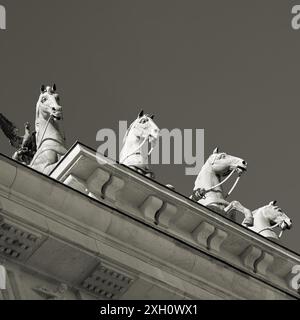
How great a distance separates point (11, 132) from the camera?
166 ft

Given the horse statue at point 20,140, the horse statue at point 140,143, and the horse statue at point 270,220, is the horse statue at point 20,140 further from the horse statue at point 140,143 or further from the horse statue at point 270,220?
the horse statue at point 270,220

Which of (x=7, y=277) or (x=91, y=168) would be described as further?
(x=91, y=168)

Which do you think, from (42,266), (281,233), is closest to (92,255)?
(42,266)

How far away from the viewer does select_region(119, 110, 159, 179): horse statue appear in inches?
1884

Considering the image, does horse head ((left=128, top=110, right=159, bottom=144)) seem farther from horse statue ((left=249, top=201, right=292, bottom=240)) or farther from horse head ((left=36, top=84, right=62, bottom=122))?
horse statue ((left=249, top=201, right=292, bottom=240))

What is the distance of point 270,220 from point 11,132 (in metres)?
6.71

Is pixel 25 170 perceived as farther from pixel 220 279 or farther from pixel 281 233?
pixel 281 233

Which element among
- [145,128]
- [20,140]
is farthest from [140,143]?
[20,140]

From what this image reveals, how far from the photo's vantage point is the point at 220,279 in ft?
149

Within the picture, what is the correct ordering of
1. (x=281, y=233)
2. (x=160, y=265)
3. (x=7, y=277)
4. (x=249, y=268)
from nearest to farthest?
(x=7, y=277)
(x=160, y=265)
(x=249, y=268)
(x=281, y=233)

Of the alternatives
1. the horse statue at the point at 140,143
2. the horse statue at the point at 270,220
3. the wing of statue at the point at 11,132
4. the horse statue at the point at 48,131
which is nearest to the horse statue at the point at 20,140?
the wing of statue at the point at 11,132

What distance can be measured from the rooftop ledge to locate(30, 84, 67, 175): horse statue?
67.7 inches

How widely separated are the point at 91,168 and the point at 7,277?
4796 mm

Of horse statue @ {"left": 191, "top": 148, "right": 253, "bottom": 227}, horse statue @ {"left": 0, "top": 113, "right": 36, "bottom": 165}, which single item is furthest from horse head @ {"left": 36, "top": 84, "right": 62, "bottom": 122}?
horse statue @ {"left": 191, "top": 148, "right": 253, "bottom": 227}
